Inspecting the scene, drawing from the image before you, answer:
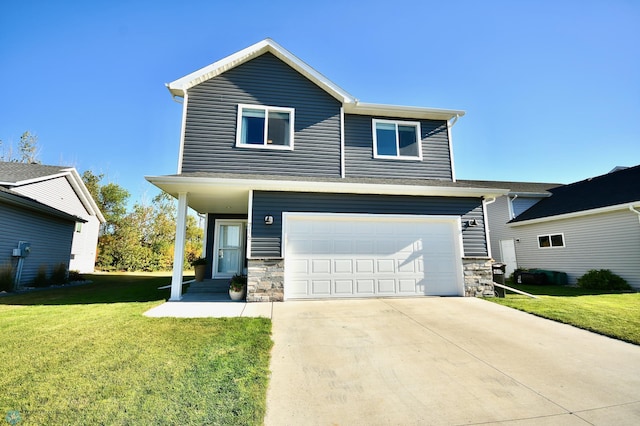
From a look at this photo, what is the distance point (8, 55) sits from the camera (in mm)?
11578

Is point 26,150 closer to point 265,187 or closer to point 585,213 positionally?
point 265,187

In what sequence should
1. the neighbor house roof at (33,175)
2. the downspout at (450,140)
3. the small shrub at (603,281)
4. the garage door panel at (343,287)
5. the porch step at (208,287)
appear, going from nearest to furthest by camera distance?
the garage door panel at (343,287) → the porch step at (208,287) → the downspout at (450,140) → the small shrub at (603,281) → the neighbor house roof at (33,175)

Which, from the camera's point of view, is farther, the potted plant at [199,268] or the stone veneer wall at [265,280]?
the potted plant at [199,268]

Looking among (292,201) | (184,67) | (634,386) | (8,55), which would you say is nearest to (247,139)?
(292,201)

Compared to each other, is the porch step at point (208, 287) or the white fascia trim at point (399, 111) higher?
the white fascia trim at point (399, 111)

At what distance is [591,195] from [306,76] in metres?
14.1

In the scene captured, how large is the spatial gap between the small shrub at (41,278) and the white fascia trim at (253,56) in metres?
9.67

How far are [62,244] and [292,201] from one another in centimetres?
1276

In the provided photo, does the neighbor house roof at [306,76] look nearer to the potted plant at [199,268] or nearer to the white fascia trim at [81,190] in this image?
the potted plant at [199,268]

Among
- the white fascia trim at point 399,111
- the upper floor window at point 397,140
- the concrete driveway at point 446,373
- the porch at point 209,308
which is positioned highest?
the white fascia trim at point 399,111

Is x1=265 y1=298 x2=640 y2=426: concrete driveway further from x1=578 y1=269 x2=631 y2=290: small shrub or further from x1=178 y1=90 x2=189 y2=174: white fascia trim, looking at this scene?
x1=578 y1=269 x2=631 y2=290: small shrub

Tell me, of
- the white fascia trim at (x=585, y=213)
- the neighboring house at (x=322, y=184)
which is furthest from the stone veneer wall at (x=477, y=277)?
the white fascia trim at (x=585, y=213)

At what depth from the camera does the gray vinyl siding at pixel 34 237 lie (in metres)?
9.55

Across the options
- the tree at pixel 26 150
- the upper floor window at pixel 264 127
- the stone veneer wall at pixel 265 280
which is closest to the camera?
the stone veneer wall at pixel 265 280
